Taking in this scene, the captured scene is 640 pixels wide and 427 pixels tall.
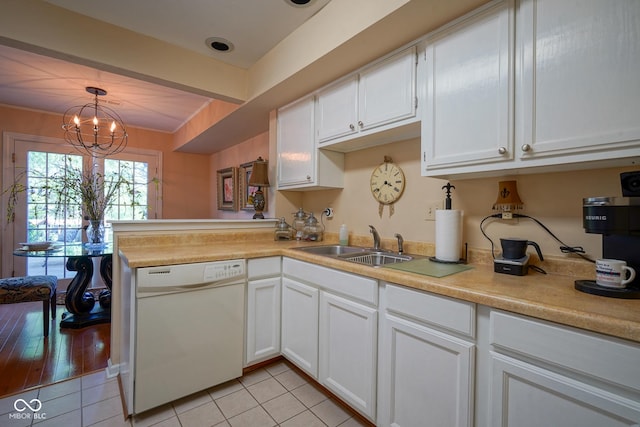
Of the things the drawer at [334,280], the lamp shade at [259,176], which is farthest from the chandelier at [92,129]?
the drawer at [334,280]

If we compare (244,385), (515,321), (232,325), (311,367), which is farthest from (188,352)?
(515,321)

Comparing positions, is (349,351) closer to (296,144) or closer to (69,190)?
(296,144)

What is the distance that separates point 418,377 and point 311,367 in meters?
0.77

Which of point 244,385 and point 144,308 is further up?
point 144,308

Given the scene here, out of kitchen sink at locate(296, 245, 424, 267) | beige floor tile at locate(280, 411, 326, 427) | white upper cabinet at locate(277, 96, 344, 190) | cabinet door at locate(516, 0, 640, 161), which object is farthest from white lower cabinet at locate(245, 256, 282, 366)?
cabinet door at locate(516, 0, 640, 161)

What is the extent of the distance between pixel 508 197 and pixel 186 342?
1.94 metres

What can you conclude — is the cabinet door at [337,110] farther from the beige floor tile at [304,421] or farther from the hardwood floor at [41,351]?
the hardwood floor at [41,351]

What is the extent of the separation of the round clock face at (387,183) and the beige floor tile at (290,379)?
1.37 meters

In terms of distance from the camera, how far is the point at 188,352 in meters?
1.65

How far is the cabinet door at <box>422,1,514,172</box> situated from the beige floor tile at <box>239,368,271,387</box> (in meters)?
1.73

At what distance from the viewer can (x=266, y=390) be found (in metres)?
1.80

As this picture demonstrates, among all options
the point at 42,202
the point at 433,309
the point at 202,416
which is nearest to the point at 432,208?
the point at 433,309

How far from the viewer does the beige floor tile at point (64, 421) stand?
4.88 ft

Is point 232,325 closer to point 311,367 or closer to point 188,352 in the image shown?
point 188,352
